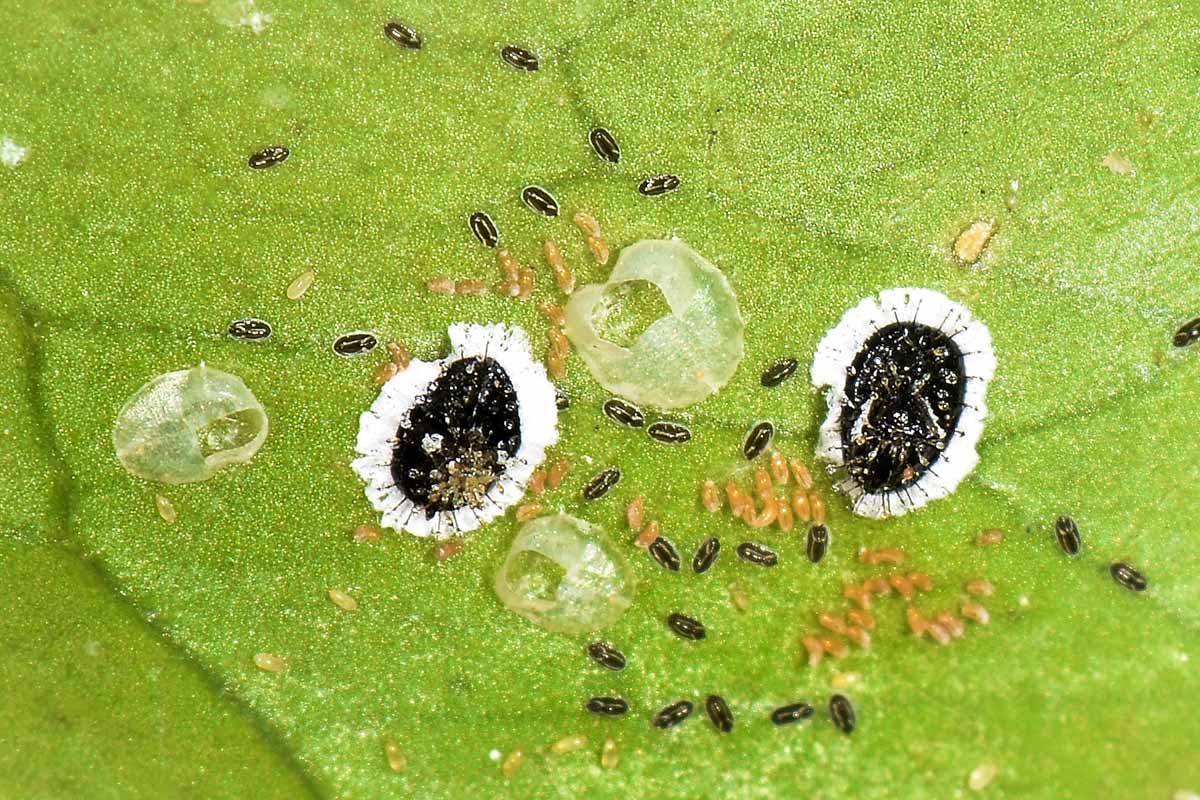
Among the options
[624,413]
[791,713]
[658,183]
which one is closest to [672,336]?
[624,413]

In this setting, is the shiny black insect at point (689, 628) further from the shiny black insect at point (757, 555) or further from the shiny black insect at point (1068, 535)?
the shiny black insect at point (1068, 535)

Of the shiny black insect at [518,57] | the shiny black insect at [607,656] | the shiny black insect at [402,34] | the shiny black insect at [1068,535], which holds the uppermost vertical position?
the shiny black insect at [1068,535]

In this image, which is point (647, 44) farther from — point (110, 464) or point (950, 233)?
point (110, 464)

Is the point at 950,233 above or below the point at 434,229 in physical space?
above

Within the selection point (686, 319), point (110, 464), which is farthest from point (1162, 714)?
point (110, 464)

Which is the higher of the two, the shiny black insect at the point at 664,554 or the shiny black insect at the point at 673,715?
the shiny black insect at the point at 664,554

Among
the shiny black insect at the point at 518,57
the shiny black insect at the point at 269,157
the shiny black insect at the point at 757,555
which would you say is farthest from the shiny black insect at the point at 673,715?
the shiny black insect at the point at 269,157
